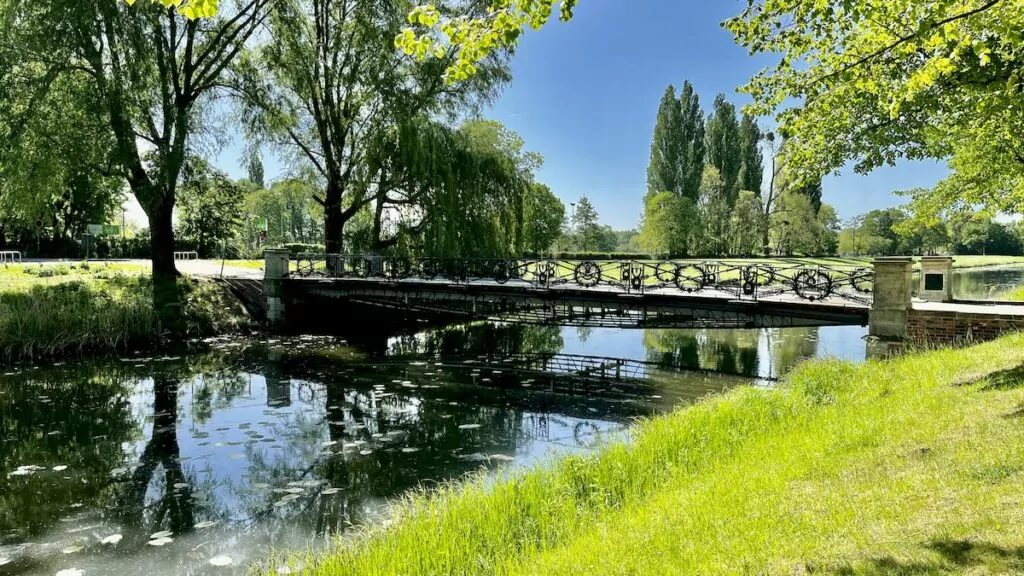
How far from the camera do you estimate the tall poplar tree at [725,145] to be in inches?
2259

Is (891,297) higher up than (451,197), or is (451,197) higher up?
(451,197)

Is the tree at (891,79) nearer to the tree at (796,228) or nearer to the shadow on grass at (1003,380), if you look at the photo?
the shadow on grass at (1003,380)

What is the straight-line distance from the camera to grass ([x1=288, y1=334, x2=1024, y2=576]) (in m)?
3.62

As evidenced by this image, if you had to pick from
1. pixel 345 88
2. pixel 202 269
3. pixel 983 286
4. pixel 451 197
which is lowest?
pixel 983 286

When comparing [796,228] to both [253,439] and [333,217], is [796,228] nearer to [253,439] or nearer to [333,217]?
[333,217]

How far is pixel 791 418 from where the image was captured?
313 inches

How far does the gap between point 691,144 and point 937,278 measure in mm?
43143


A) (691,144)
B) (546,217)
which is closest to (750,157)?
(691,144)

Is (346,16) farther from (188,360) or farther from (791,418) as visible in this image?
(791,418)

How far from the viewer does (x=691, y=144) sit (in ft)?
182

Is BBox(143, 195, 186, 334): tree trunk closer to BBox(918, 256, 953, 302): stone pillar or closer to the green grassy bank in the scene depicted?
the green grassy bank

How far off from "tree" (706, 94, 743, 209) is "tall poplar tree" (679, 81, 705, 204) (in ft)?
5.60

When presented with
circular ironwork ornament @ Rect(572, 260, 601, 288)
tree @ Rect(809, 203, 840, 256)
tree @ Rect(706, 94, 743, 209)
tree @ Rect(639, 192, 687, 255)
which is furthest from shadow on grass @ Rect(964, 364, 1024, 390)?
tree @ Rect(809, 203, 840, 256)

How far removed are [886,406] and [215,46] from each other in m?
22.6
